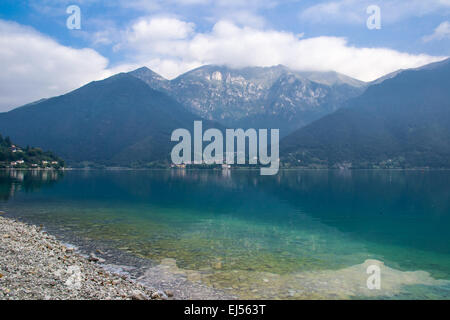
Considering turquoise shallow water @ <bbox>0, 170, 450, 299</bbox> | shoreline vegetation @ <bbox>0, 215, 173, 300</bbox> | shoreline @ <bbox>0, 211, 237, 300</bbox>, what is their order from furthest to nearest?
turquoise shallow water @ <bbox>0, 170, 450, 299</bbox>, shoreline @ <bbox>0, 211, 237, 300</bbox>, shoreline vegetation @ <bbox>0, 215, 173, 300</bbox>

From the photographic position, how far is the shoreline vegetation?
1053cm

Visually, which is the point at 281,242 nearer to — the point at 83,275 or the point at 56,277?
the point at 83,275

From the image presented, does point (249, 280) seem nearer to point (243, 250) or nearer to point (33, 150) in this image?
point (243, 250)

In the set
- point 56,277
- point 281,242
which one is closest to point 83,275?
point 56,277

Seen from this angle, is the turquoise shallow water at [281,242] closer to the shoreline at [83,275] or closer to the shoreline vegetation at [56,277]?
the shoreline at [83,275]

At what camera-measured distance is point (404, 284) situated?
1488 centimetres

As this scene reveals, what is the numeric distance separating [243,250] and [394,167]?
8091 inches

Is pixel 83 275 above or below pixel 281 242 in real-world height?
above

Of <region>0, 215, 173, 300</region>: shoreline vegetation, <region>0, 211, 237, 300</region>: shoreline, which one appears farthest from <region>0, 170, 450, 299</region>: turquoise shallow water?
<region>0, 215, 173, 300</region>: shoreline vegetation

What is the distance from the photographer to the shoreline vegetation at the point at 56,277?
10.5 m

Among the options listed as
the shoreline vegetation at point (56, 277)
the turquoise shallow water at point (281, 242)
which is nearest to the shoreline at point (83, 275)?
the shoreline vegetation at point (56, 277)

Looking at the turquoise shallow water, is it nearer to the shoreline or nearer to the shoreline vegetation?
the shoreline

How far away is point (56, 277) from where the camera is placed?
40.4 feet
